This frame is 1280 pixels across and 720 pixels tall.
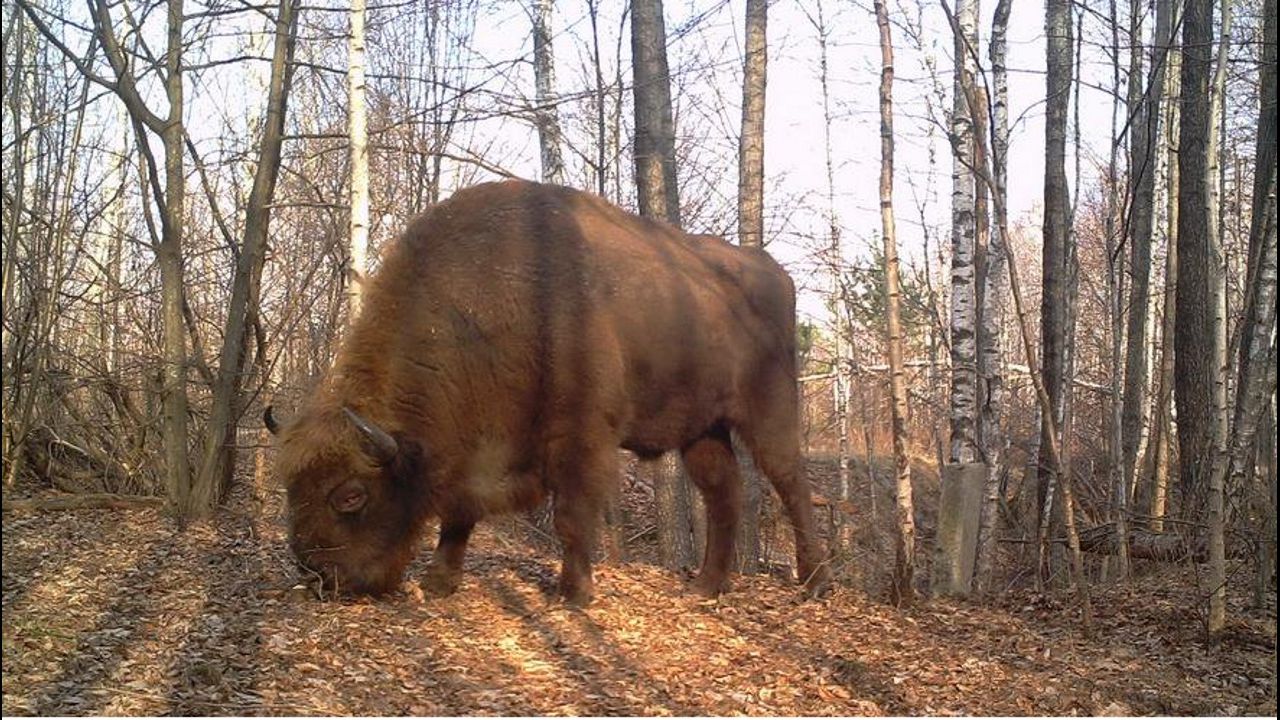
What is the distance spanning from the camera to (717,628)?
6824mm

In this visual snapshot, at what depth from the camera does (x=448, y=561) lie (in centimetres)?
728

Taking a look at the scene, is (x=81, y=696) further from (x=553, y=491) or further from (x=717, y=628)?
(x=717, y=628)

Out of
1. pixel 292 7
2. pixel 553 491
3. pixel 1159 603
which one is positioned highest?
pixel 292 7

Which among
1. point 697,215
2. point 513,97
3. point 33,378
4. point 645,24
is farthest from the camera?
point 697,215

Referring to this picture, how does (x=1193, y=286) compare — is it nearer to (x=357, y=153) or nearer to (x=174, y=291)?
(x=357, y=153)

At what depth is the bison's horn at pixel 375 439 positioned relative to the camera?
6344 mm

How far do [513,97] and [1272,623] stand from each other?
7657 mm

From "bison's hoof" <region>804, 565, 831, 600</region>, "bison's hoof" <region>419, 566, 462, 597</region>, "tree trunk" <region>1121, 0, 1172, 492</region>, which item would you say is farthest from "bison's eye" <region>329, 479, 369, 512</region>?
"tree trunk" <region>1121, 0, 1172, 492</region>

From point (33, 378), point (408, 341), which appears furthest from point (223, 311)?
point (408, 341)

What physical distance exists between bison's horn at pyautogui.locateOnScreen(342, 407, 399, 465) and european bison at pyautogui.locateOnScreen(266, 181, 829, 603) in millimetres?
13

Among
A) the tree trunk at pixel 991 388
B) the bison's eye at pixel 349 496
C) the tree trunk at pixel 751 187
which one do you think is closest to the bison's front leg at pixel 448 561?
the bison's eye at pixel 349 496

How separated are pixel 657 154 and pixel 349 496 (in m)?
5.96

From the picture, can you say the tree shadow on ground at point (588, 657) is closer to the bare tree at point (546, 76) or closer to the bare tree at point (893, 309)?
the bare tree at point (893, 309)

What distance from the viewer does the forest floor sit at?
16.3 feet
